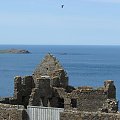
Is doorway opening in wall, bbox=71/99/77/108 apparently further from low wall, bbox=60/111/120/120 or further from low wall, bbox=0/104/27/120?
low wall, bbox=60/111/120/120

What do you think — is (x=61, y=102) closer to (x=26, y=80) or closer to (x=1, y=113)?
(x=26, y=80)

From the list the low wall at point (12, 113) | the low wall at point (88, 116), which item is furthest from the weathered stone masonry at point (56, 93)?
the low wall at point (88, 116)

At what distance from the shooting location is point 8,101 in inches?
1385

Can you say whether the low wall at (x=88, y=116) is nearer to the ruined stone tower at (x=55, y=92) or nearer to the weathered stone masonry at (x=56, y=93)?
the weathered stone masonry at (x=56, y=93)

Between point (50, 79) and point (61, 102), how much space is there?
6.86 feet

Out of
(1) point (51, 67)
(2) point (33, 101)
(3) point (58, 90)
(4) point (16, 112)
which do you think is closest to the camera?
(4) point (16, 112)

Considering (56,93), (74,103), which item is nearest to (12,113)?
(74,103)

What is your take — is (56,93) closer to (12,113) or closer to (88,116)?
(12,113)

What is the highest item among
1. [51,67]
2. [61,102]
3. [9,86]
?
[51,67]

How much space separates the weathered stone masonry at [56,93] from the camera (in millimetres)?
34125

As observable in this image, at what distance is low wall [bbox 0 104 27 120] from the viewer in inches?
1101

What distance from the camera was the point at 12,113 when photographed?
92.4 ft

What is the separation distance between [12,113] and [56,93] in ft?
29.0

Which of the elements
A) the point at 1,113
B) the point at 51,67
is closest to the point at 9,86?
the point at 51,67
